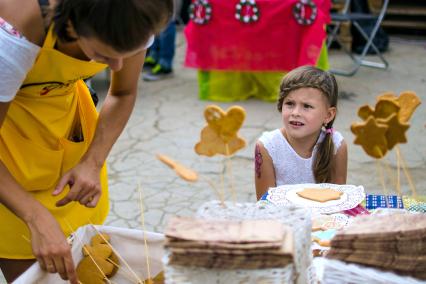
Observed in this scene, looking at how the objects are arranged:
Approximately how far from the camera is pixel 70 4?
4.07 feet

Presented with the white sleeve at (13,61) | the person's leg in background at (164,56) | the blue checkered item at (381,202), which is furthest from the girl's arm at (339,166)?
the person's leg in background at (164,56)

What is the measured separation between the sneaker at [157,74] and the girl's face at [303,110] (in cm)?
380

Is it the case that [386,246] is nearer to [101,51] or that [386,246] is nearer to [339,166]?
[101,51]

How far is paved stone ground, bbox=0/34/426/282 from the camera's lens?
3576 millimetres

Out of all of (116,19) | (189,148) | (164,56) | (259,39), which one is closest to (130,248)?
(116,19)

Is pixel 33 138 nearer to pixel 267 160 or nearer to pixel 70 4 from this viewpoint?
pixel 70 4

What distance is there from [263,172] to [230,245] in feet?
3.97

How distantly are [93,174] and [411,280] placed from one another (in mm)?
803

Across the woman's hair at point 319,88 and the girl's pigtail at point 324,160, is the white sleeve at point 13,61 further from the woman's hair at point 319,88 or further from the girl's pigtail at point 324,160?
the girl's pigtail at point 324,160

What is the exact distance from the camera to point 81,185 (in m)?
1.57

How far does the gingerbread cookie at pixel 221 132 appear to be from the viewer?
139cm

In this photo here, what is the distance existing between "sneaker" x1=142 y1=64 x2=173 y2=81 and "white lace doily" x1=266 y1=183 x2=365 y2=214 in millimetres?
4110

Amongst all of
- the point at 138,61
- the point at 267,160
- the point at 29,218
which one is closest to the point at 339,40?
the point at 267,160

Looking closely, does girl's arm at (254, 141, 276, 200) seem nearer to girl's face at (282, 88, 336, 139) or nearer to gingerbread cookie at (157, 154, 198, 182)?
girl's face at (282, 88, 336, 139)
